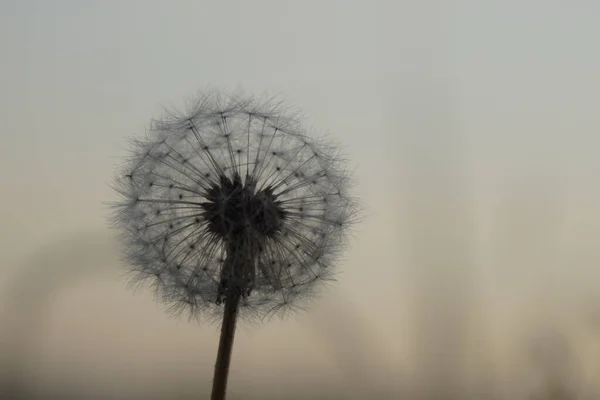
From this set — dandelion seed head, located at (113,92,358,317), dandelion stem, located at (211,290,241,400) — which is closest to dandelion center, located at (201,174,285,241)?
dandelion seed head, located at (113,92,358,317)

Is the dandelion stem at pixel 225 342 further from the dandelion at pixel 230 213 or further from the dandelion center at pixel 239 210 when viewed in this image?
the dandelion center at pixel 239 210

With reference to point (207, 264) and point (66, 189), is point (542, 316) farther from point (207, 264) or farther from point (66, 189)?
point (66, 189)

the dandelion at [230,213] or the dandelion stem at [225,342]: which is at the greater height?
the dandelion at [230,213]

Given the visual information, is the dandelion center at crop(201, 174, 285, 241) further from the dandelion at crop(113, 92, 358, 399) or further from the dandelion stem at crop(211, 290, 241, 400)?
the dandelion stem at crop(211, 290, 241, 400)

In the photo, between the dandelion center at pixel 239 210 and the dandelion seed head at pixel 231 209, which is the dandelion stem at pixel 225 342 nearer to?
the dandelion seed head at pixel 231 209

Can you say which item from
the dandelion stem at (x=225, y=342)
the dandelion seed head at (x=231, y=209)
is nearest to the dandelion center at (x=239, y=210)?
the dandelion seed head at (x=231, y=209)

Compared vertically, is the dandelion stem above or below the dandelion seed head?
below
